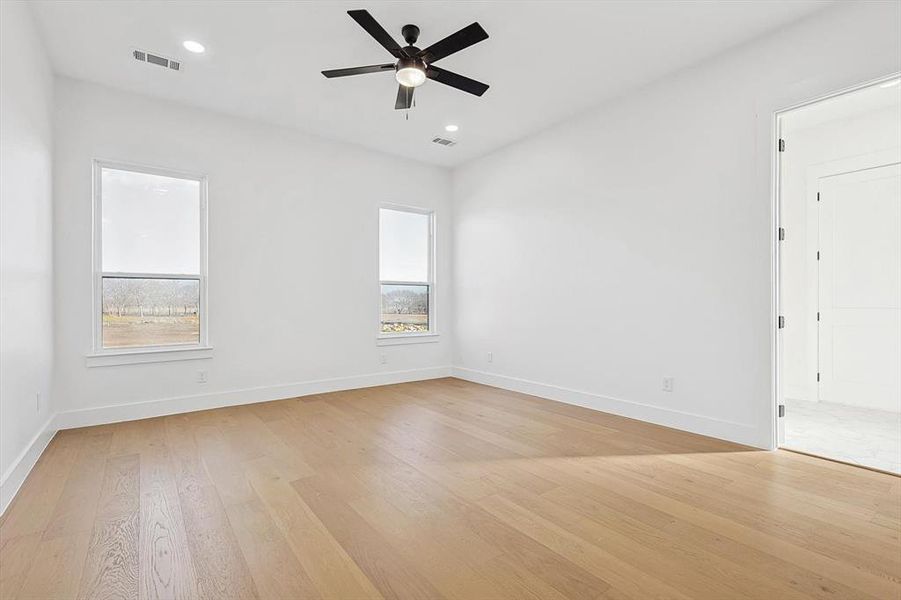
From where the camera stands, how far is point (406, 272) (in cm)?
597

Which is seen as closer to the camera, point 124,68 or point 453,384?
point 124,68

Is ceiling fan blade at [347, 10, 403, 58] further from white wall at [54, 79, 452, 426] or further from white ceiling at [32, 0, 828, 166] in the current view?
white wall at [54, 79, 452, 426]

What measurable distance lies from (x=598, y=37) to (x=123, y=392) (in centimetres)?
501

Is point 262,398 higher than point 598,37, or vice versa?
point 598,37

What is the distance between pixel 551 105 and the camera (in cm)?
429

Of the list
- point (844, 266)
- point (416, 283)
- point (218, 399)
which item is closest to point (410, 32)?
point (416, 283)

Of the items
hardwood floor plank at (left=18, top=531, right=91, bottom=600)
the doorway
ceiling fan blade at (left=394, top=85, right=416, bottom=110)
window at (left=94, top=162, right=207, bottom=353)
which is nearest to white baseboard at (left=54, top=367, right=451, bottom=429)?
window at (left=94, top=162, right=207, bottom=353)

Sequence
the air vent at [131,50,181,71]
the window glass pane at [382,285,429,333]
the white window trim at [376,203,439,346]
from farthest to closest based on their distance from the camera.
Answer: the window glass pane at [382,285,429,333], the white window trim at [376,203,439,346], the air vent at [131,50,181,71]

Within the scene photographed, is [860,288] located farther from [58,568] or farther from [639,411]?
[58,568]

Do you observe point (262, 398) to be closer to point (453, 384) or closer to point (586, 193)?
point (453, 384)

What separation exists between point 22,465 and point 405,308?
13.1 feet

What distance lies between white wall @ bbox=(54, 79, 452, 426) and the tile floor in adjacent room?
13.2 feet

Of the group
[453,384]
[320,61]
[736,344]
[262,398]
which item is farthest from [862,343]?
[262,398]

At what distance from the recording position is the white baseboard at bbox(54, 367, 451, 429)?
374 cm
